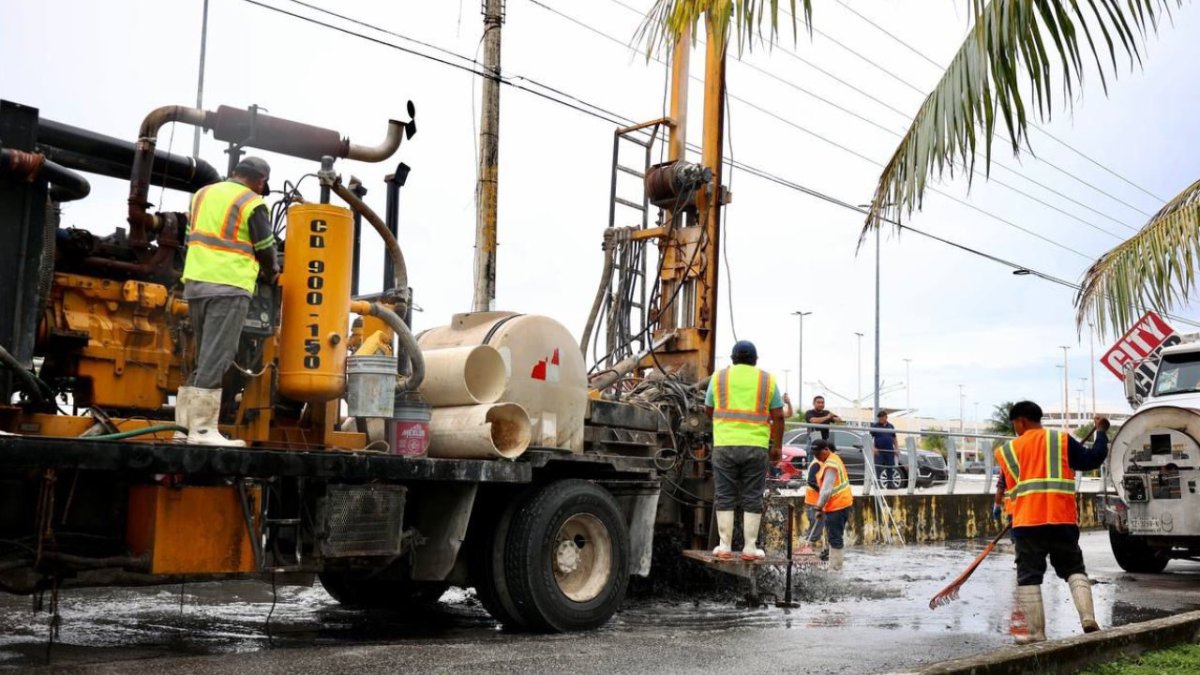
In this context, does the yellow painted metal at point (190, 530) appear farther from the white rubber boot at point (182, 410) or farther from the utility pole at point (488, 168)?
the utility pole at point (488, 168)

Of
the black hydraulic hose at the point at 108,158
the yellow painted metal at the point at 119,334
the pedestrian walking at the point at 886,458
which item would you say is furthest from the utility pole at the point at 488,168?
the yellow painted metal at the point at 119,334

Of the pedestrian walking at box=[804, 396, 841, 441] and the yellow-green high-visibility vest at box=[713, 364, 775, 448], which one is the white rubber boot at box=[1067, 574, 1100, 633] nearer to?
the yellow-green high-visibility vest at box=[713, 364, 775, 448]

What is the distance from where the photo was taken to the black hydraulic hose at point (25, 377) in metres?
5.60

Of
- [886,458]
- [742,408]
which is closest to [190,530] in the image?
[742,408]

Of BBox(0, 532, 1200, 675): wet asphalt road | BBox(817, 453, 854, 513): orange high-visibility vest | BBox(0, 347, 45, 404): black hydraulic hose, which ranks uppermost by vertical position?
BBox(0, 347, 45, 404): black hydraulic hose

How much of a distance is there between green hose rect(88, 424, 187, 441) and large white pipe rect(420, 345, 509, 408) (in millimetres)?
1901

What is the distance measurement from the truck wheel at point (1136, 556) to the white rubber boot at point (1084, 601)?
619 cm

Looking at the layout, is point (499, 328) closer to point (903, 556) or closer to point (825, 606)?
point (825, 606)

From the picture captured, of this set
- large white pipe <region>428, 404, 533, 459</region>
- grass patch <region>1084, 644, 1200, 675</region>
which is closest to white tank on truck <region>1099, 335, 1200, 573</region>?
grass patch <region>1084, 644, 1200, 675</region>

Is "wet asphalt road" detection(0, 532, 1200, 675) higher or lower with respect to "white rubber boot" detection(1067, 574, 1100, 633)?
lower

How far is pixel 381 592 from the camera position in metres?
8.86

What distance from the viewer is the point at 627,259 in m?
12.1

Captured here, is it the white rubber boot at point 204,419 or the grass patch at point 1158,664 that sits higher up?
the white rubber boot at point 204,419

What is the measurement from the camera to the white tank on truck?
469 inches
